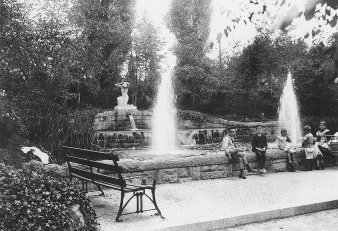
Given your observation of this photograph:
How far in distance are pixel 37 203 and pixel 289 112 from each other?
77.6 feet

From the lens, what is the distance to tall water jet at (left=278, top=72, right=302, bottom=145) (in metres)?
21.9

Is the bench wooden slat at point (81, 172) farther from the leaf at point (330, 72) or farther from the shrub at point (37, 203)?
the leaf at point (330, 72)

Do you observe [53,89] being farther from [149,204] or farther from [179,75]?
[179,75]

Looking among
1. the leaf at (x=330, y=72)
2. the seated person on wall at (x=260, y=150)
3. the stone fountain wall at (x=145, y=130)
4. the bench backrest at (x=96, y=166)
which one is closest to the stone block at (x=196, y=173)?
the seated person on wall at (x=260, y=150)

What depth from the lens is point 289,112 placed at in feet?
82.7

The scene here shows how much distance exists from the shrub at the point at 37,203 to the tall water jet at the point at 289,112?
17.9m

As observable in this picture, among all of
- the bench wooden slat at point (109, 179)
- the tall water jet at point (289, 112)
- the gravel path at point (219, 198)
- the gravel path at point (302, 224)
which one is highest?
the tall water jet at point (289, 112)

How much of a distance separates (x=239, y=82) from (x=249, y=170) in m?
20.6

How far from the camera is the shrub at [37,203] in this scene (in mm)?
3250

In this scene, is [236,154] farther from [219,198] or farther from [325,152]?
[325,152]

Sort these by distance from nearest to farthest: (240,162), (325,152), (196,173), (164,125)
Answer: (196,173) < (240,162) < (325,152) < (164,125)

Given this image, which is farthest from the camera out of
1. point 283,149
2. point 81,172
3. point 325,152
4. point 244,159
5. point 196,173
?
point 325,152

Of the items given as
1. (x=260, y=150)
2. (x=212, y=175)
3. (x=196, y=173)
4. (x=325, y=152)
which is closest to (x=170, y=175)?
(x=196, y=173)

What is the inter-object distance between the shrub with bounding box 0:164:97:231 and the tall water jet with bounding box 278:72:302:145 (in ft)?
58.6
